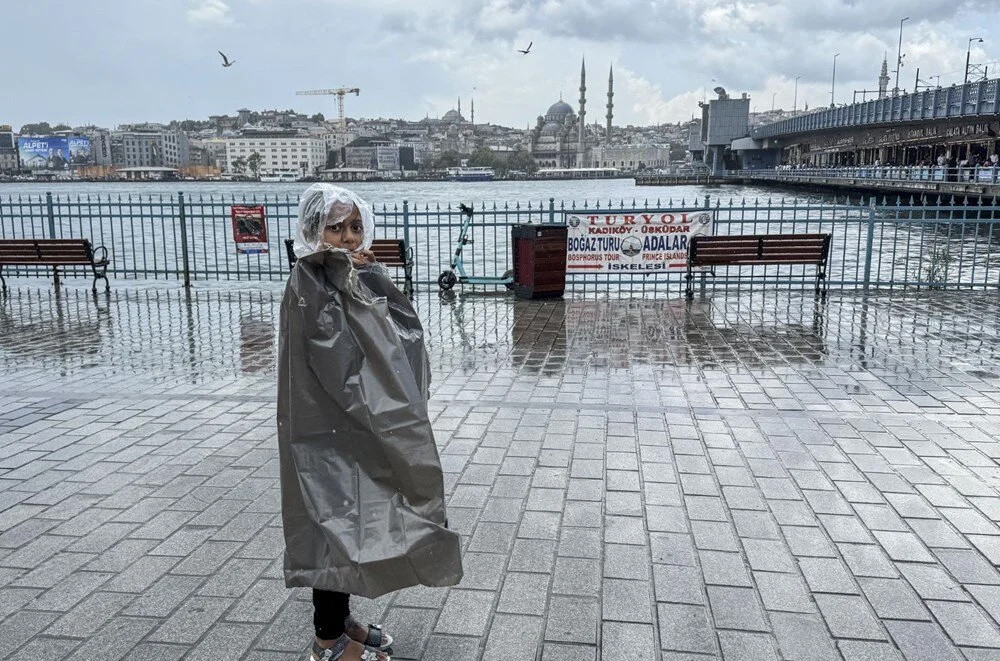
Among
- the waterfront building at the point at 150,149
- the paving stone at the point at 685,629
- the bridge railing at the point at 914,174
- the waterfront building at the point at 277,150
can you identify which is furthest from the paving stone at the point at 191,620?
the waterfront building at the point at 150,149

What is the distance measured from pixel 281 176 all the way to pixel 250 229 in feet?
480

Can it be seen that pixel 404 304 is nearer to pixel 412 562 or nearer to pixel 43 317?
pixel 412 562

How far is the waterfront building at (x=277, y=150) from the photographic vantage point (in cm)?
17125

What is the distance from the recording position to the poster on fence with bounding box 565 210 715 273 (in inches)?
460

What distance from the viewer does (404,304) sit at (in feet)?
9.14

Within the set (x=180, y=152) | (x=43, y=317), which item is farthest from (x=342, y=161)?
(x=43, y=317)

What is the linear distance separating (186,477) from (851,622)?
3630 mm

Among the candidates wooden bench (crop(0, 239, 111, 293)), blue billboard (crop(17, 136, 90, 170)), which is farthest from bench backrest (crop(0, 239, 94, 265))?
blue billboard (crop(17, 136, 90, 170))

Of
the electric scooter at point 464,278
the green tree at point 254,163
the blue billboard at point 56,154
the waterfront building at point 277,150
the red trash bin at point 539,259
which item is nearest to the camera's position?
the red trash bin at point 539,259

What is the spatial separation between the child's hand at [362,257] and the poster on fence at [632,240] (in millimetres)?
9072

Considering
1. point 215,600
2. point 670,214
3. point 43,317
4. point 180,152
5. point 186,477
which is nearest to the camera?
point 215,600

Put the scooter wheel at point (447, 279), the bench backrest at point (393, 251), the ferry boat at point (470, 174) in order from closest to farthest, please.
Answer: the bench backrest at point (393, 251) → the scooter wheel at point (447, 279) → the ferry boat at point (470, 174)

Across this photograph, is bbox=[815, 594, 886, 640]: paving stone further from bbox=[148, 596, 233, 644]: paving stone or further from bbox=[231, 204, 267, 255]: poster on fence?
bbox=[231, 204, 267, 255]: poster on fence

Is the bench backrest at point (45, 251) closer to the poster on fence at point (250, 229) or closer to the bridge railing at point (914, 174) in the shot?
the poster on fence at point (250, 229)
